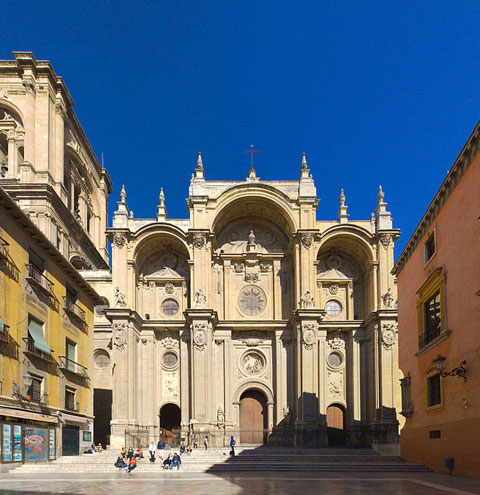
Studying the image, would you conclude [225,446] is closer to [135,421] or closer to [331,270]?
[135,421]

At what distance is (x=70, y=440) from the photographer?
1121 inches

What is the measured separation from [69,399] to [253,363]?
578 inches

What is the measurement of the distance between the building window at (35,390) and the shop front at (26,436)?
2.45 feet

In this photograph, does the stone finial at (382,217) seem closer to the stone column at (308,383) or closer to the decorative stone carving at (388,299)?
the decorative stone carving at (388,299)

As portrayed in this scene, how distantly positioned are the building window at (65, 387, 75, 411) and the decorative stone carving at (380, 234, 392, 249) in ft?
73.9

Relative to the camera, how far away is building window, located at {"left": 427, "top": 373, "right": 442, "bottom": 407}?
22.2 m

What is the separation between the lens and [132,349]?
123ft

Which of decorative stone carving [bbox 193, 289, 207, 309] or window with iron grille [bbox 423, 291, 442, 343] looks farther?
decorative stone carving [bbox 193, 289, 207, 309]

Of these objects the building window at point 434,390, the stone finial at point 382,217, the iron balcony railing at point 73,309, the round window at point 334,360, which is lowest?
the building window at point 434,390

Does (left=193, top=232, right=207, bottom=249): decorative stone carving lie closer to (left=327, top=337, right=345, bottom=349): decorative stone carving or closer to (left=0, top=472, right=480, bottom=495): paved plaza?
(left=327, top=337, right=345, bottom=349): decorative stone carving

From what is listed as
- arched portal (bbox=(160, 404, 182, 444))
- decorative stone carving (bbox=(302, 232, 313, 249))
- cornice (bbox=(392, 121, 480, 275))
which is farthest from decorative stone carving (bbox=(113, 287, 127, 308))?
cornice (bbox=(392, 121, 480, 275))

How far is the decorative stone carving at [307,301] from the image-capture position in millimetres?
37344

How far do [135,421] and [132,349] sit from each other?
4683mm

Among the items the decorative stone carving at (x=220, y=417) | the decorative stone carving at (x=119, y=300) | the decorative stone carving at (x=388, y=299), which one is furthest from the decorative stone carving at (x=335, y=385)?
the decorative stone carving at (x=119, y=300)
